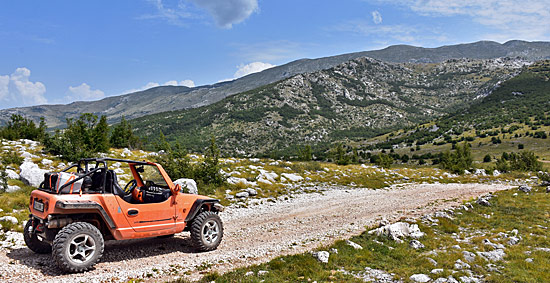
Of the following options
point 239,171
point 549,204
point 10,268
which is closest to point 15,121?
point 239,171

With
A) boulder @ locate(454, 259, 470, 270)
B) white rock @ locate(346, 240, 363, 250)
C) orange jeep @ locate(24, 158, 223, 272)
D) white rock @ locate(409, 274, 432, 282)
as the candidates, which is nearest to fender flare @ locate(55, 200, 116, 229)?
orange jeep @ locate(24, 158, 223, 272)

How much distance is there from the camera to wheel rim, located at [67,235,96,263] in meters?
6.53

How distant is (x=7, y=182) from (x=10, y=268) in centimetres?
981

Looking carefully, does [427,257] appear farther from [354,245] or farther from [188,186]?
[188,186]

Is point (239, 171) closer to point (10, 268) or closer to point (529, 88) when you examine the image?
point (10, 268)

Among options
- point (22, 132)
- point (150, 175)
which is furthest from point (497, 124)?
point (22, 132)

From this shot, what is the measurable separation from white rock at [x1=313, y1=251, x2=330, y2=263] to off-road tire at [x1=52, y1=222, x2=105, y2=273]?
5472 mm

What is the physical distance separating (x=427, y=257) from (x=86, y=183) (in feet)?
31.7

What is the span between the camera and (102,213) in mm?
7051

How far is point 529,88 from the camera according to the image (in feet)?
636

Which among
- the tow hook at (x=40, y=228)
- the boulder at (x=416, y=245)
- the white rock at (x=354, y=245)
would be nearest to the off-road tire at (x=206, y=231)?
the tow hook at (x=40, y=228)

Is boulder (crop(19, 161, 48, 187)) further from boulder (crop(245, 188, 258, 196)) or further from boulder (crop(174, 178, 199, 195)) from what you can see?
boulder (crop(245, 188, 258, 196))

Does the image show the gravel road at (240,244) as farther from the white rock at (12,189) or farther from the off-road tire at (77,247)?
the white rock at (12,189)

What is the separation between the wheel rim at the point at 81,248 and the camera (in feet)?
21.4
